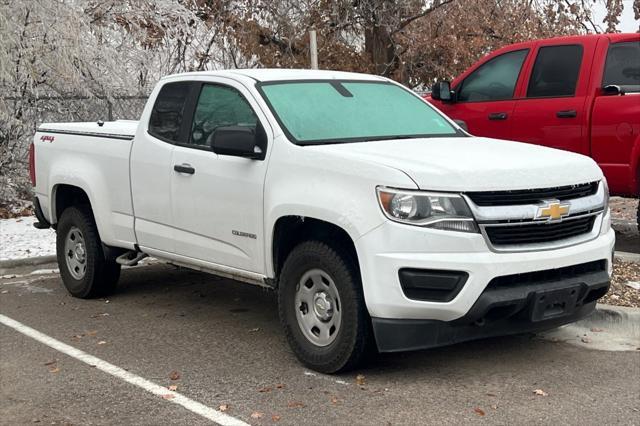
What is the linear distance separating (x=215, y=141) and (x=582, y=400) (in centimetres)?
277

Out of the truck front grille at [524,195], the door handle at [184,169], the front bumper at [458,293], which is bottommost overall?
the front bumper at [458,293]

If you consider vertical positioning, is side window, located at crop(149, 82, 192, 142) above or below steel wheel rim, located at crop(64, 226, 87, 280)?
above

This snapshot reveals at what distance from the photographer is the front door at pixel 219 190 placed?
6.08 meters

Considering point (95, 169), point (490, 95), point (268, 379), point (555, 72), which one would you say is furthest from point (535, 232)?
point (490, 95)

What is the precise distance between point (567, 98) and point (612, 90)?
1.63ft

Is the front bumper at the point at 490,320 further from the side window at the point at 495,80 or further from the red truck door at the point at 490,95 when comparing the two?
the side window at the point at 495,80

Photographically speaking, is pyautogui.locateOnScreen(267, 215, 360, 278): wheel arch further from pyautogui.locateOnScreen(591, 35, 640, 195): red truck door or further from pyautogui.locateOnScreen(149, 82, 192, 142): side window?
pyautogui.locateOnScreen(591, 35, 640, 195): red truck door

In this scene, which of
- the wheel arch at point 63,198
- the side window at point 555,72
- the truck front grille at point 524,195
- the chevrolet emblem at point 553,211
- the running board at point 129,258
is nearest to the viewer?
the truck front grille at point 524,195

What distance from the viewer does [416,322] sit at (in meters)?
5.23

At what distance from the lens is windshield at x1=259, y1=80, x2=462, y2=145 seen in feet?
20.3

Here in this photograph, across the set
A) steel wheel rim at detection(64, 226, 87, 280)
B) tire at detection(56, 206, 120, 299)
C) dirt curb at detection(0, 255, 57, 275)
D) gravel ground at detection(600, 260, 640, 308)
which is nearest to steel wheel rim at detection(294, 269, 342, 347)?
gravel ground at detection(600, 260, 640, 308)

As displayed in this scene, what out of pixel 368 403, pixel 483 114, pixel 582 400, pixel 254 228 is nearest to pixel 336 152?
pixel 254 228

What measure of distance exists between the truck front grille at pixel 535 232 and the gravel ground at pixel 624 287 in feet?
4.97

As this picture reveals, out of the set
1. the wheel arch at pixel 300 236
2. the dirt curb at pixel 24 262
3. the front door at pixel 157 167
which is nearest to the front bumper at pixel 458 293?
the wheel arch at pixel 300 236
